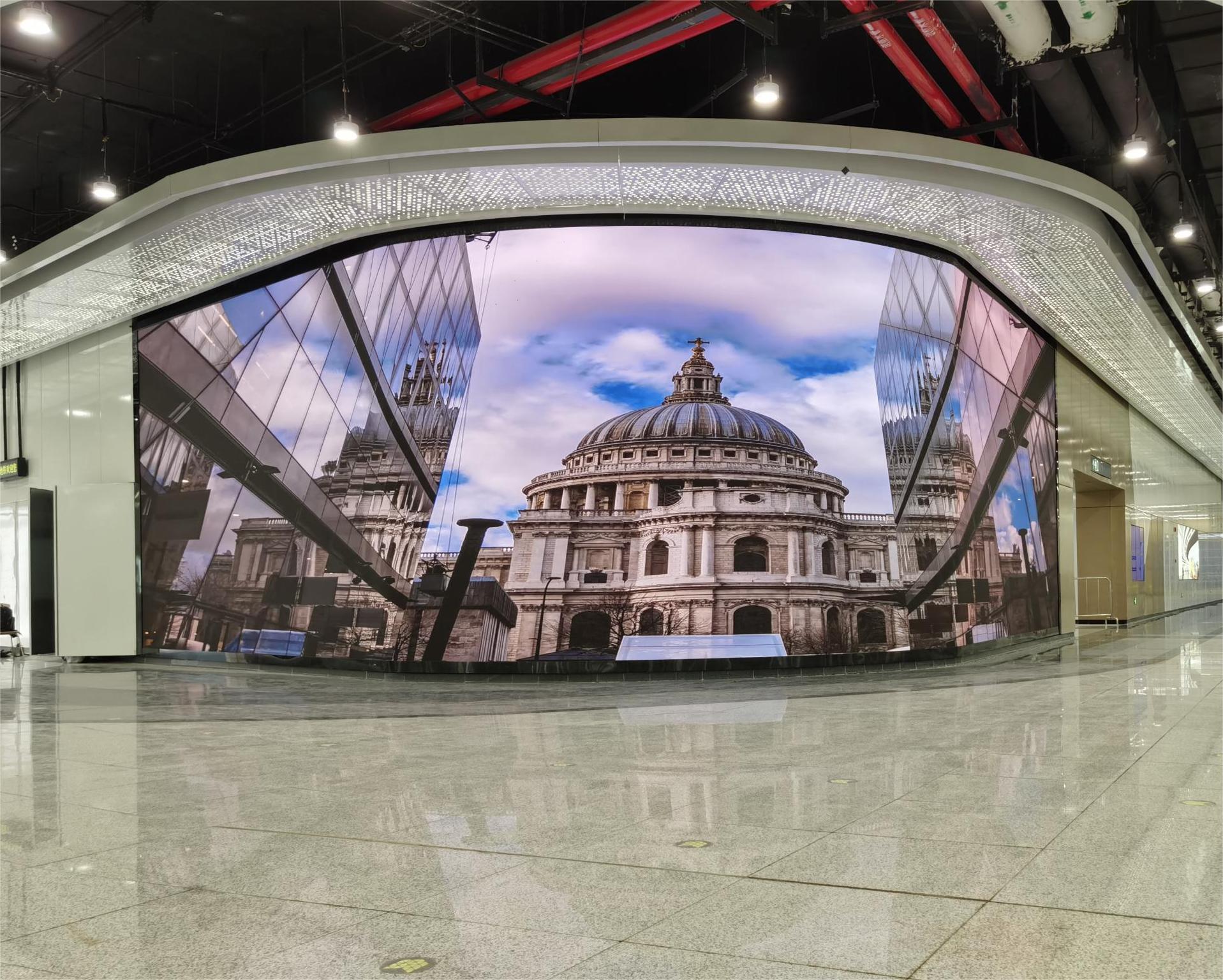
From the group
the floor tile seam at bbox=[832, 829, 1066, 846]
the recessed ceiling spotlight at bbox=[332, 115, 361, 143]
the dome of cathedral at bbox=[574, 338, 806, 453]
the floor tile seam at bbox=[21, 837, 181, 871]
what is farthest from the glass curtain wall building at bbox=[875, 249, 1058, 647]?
the floor tile seam at bbox=[21, 837, 181, 871]

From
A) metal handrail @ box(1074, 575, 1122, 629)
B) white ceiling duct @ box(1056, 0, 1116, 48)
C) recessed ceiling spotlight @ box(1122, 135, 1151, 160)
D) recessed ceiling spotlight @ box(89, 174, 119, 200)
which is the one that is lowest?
metal handrail @ box(1074, 575, 1122, 629)

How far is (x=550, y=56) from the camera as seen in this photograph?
29.9 ft

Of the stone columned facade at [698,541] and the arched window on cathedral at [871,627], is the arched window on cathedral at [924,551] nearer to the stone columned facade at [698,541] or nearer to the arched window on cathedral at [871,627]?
the stone columned facade at [698,541]

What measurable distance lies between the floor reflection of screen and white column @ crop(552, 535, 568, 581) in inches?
1042

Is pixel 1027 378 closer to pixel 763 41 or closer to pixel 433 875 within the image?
pixel 763 41

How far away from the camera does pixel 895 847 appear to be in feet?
Answer: 13.3

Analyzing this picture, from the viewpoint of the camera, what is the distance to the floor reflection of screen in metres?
32.2

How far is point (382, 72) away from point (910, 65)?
551 cm

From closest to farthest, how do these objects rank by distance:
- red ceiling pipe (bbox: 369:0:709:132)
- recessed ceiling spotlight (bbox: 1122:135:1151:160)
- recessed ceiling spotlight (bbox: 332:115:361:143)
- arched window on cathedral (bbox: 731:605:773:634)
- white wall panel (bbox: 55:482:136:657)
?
1. red ceiling pipe (bbox: 369:0:709:132)
2. recessed ceiling spotlight (bbox: 332:115:361:143)
3. recessed ceiling spotlight (bbox: 1122:135:1151:160)
4. arched window on cathedral (bbox: 731:605:773:634)
5. white wall panel (bbox: 55:482:136:657)

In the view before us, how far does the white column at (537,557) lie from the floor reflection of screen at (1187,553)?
87.7 feet

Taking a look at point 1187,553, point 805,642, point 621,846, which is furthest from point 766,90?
point 1187,553

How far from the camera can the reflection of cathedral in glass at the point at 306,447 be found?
43.4ft

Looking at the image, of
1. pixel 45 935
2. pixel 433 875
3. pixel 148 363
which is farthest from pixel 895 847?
pixel 148 363

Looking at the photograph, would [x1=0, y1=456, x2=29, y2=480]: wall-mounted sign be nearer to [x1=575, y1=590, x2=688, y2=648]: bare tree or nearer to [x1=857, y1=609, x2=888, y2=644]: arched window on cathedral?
[x1=575, y1=590, x2=688, y2=648]: bare tree
